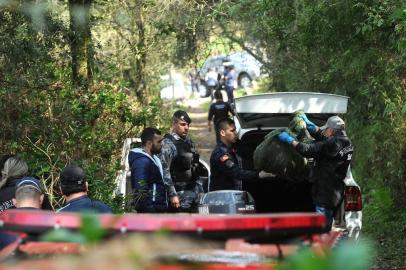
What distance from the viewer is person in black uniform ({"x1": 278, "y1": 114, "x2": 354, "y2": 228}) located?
8422mm

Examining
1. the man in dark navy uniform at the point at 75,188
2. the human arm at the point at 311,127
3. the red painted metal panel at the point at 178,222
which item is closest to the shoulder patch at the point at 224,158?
the human arm at the point at 311,127

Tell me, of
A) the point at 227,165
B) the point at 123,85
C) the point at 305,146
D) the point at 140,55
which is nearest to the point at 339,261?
the point at 305,146

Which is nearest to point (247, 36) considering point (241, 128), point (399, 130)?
point (399, 130)

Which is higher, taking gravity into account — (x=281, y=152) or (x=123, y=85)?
(x=123, y=85)

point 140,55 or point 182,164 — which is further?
point 140,55

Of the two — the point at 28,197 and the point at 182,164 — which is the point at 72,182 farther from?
the point at 182,164

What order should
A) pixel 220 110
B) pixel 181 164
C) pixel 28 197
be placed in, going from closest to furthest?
pixel 28 197
pixel 181 164
pixel 220 110

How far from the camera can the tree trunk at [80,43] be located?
36.9 ft

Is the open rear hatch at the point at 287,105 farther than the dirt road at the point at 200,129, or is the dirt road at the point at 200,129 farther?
the dirt road at the point at 200,129

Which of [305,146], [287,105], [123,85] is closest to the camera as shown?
[305,146]

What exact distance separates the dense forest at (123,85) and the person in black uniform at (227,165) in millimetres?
1117

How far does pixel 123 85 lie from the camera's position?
1430 cm

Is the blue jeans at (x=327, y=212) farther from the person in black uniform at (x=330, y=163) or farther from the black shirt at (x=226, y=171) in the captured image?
the black shirt at (x=226, y=171)

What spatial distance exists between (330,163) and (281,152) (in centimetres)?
53
